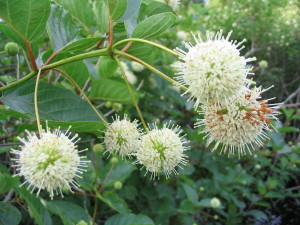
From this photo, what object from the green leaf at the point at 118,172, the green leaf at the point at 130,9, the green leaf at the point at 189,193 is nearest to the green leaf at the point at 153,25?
the green leaf at the point at 130,9

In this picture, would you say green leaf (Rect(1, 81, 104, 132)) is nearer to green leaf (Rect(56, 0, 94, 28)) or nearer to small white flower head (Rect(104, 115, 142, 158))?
small white flower head (Rect(104, 115, 142, 158))

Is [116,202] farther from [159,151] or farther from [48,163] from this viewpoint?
[48,163]

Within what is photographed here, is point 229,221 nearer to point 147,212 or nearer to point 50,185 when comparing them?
point 147,212

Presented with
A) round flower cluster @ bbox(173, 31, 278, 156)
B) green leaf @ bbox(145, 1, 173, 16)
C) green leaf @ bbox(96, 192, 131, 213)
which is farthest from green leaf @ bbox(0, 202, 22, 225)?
green leaf @ bbox(145, 1, 173, 16)

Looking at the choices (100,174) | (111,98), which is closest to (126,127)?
(111,98)

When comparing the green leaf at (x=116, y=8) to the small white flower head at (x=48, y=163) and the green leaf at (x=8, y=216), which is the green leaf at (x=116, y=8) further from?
the green leaf at (x=8, y=216)

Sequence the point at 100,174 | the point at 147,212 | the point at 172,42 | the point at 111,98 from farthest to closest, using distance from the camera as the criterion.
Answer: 1. the point at 172,42
2. the point at 147,212
3. the point at 100,174
4. the point at 111,98

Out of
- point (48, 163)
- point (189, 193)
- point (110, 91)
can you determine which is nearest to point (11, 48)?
point (110, 91)
